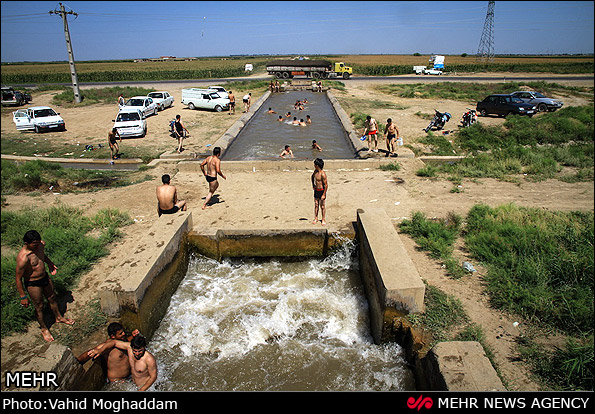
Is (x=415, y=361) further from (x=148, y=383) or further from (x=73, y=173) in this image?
(x=73, y=173)

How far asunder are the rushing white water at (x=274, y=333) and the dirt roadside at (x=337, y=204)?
1.06 metres

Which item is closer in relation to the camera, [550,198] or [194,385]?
[194,385]

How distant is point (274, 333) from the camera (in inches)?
225

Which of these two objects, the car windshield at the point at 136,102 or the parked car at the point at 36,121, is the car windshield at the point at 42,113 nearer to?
the parked car at the point at 36,121

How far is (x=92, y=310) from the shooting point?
216 inches

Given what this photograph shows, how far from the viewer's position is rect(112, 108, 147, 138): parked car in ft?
58.7

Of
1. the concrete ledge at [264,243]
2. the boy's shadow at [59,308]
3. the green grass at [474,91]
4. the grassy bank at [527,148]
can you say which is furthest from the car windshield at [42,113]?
the green grass at [474,91]

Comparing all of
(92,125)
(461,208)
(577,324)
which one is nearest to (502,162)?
(461,208)

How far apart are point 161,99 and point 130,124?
8.55 meters

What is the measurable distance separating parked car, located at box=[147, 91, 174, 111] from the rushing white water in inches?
818

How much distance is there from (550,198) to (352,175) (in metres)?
5.54

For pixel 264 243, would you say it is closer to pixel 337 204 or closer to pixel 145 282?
pixel 337 204
